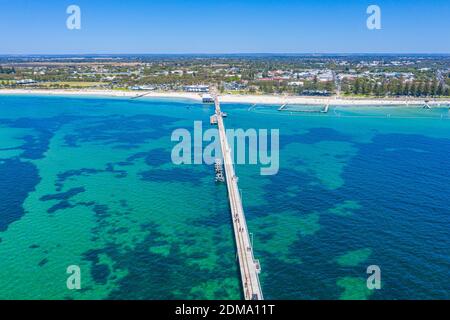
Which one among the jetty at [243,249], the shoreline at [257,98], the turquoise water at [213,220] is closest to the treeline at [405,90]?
the shoreline at [257,98]

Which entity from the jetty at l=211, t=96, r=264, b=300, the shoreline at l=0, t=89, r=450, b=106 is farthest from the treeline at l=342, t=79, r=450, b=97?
the jetty at l=211, t=96, r=264, b=300

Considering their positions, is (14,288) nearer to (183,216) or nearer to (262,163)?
(183,216)

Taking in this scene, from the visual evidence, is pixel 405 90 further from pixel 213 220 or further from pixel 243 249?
pixel 243 249

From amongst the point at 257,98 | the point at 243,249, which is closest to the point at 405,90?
the point at 257,98

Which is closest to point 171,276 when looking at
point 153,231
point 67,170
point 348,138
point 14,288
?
point 153,231

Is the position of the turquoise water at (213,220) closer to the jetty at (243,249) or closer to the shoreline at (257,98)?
the jetty at (243,249)

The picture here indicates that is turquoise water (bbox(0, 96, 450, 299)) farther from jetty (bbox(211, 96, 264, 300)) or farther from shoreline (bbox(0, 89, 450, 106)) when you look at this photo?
shoreline (bbox(0, 89, 450, 106))
